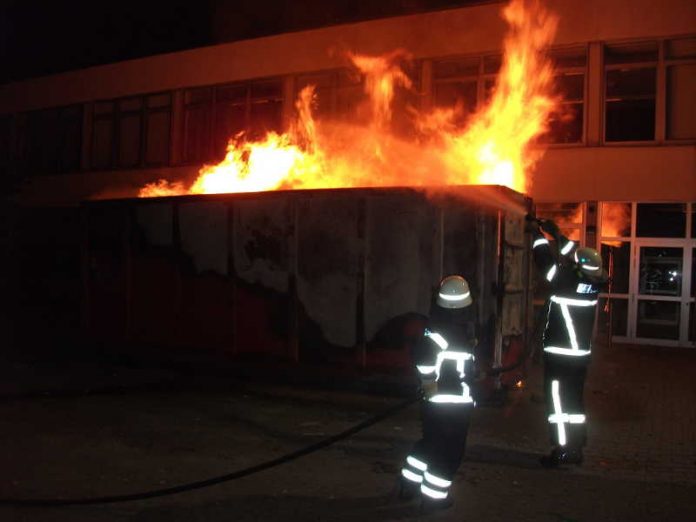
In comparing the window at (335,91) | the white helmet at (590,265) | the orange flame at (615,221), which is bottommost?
the white helmet at (590,265)

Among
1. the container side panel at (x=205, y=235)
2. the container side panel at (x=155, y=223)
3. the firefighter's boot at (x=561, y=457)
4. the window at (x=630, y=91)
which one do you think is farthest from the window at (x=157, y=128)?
the firefighter's boot at (x=561, y=457)

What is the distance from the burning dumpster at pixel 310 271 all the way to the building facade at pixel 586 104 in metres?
6.86

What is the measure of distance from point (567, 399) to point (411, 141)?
39.4ft

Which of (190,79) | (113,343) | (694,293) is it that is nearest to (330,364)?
(113,343)

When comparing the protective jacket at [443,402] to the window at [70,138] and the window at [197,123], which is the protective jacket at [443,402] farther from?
the window at [70,138]

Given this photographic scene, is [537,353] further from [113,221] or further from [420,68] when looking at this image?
[420,68]

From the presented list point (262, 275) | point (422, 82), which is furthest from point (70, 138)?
point (262, 275)

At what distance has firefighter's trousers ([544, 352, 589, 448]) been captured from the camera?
5.91m

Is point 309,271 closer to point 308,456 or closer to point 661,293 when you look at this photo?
point 308,456

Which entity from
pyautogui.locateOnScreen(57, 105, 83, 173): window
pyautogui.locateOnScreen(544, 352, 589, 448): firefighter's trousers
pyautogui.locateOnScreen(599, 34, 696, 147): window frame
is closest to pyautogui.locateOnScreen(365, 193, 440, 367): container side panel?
pyautogui.locateOnScreen(544, 352, 589, 448): firefighter's trousers

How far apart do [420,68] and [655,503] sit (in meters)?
14.0

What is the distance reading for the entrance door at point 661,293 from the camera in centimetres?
1439

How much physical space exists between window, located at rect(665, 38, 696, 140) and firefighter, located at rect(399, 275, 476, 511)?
1232 centimetres

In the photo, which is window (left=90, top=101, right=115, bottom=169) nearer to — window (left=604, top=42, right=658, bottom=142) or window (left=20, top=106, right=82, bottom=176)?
window (left=20, top=106, right=82, bottom=176)
